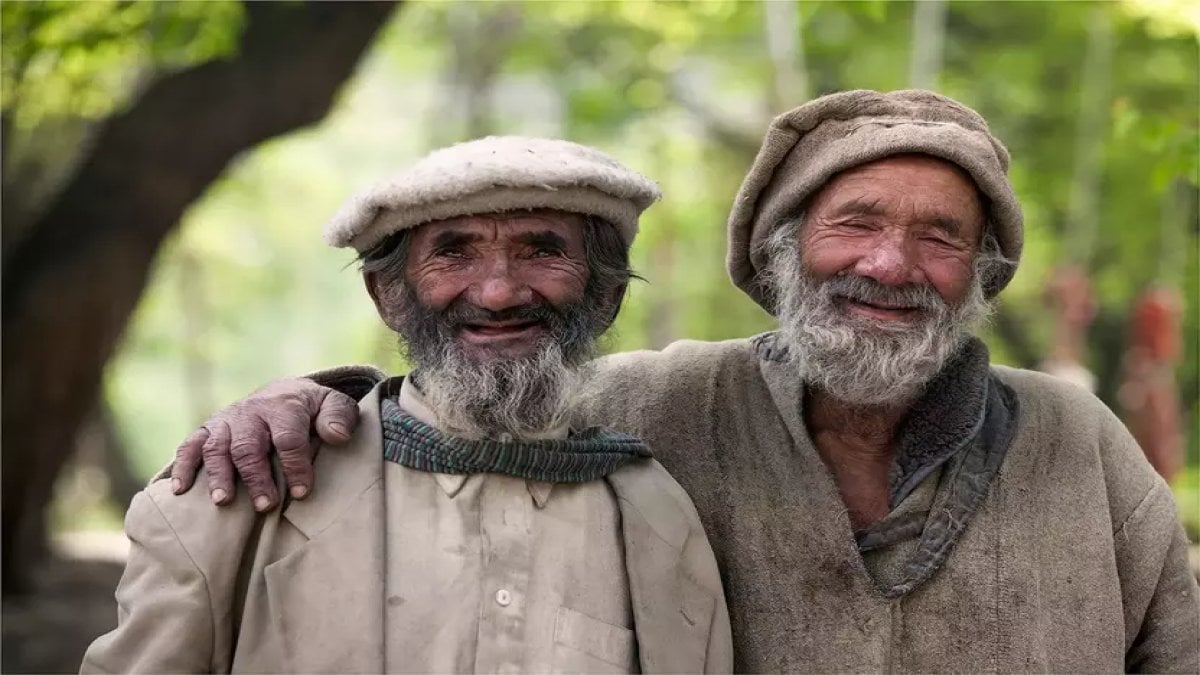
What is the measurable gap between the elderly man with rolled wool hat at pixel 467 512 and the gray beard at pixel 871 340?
53cm

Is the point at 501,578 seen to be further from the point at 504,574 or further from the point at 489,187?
the point at 489,187

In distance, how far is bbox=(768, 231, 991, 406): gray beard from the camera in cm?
303

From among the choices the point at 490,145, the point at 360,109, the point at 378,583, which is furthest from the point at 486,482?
the point at 360,109

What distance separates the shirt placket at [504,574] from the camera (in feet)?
8.20

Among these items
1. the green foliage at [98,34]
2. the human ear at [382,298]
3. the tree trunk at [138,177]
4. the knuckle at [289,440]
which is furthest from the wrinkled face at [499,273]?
the tree trunk at [138,177]

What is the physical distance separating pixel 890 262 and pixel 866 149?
0.88ft

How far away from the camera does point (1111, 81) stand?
1084cm

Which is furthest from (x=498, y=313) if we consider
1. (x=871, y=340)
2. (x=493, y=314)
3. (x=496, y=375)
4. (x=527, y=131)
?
(x=527, y=131)

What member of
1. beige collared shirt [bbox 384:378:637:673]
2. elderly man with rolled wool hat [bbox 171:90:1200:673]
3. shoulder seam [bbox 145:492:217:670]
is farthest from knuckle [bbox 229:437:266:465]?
elderly man with rolled wool hat [bbox 171:90:1200:673]

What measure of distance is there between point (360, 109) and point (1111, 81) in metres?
15.1

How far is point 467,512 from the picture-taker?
2.60m

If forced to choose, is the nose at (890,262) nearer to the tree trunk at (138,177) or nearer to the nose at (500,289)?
the nose at (500,289)

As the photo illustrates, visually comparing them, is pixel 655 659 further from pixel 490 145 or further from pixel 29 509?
pixel 29 509

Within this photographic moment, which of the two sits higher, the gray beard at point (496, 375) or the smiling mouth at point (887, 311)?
the smiling mouth at point (887, 311)
